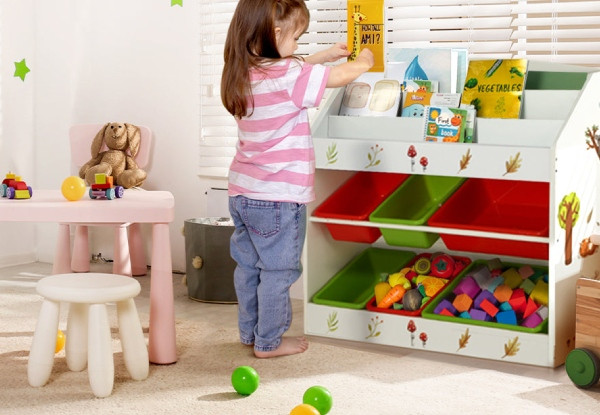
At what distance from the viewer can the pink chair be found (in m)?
3.99

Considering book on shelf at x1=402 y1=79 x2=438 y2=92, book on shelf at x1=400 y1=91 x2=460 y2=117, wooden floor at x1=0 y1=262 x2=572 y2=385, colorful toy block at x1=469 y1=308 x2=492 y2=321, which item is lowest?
wooden floor at x1=0 y1=262 x2=572 y2=385

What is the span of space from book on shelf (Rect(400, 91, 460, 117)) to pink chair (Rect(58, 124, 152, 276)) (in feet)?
4.81

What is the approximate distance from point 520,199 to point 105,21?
2207mm

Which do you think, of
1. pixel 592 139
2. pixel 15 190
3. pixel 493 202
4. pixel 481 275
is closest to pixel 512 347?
pixel 481 275

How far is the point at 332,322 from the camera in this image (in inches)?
119

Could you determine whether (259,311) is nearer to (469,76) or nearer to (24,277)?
(469,76)

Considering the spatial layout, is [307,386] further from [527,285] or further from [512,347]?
[527,285]

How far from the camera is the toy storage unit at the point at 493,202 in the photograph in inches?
104

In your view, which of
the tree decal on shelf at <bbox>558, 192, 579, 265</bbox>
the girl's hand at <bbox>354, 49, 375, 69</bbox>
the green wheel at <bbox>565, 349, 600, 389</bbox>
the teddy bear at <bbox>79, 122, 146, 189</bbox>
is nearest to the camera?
the green wheel at <bbox>565, 349, 600, 389</bbox>

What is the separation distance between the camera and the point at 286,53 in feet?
8.92

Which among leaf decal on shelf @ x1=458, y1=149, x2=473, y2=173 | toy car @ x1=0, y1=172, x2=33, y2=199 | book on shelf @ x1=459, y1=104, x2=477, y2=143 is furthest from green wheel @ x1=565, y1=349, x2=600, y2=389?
toy car @ x1=0, y1=172, x2=33, y2=199

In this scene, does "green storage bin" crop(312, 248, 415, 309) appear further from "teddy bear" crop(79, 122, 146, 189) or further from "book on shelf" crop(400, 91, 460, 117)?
"teddy bear" crop(79, 122, 146, 189)

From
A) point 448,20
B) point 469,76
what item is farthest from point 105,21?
point 469,76

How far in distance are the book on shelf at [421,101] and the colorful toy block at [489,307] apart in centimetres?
62
